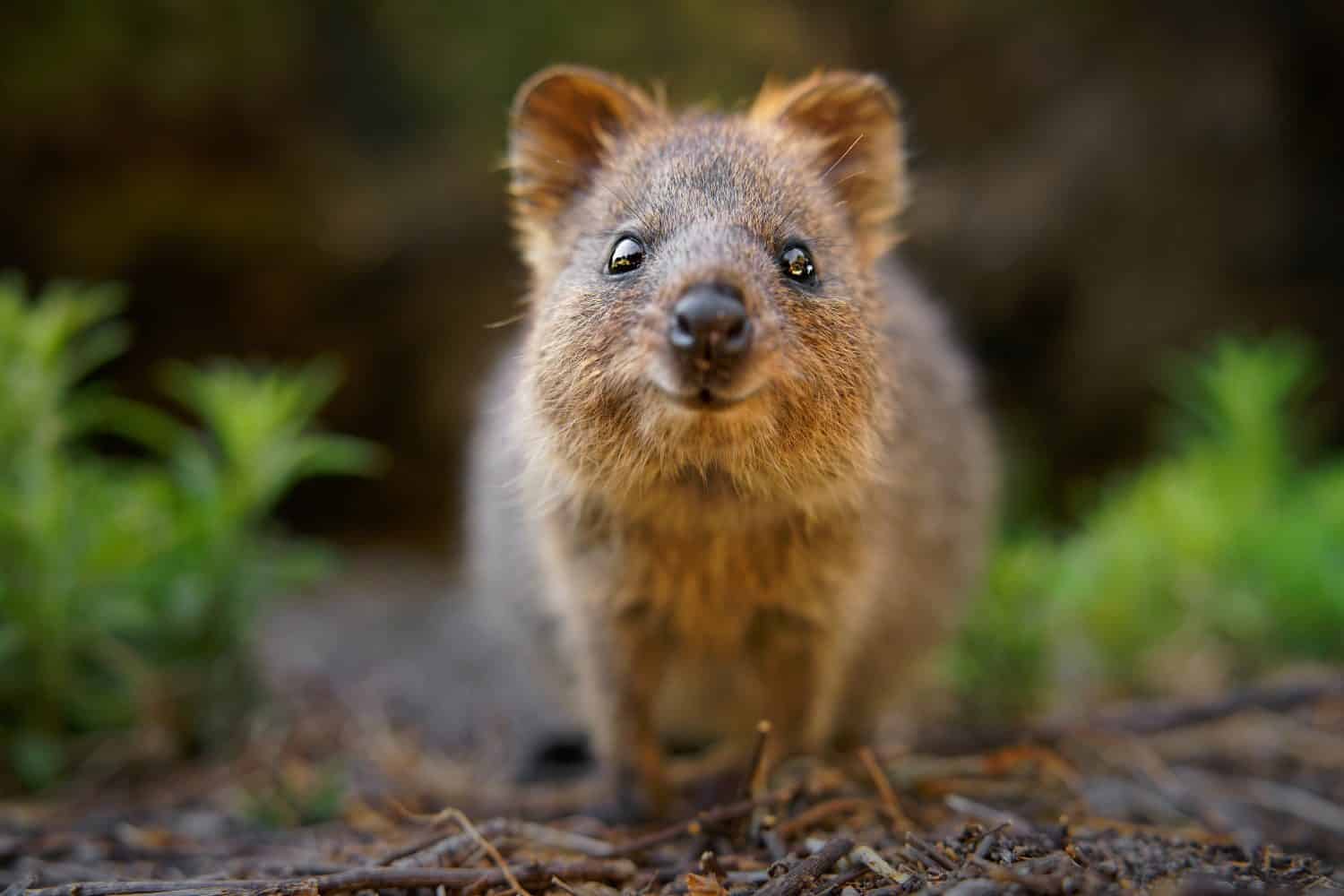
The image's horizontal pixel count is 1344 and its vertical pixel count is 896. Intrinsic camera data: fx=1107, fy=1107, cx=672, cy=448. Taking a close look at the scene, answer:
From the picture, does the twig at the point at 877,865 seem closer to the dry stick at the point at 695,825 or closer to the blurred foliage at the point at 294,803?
the dry stick at the point at 695,825

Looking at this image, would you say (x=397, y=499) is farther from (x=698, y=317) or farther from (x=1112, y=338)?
(x=698, y=317)

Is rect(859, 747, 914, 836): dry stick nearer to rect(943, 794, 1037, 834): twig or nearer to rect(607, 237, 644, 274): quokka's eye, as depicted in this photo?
rect(943, 794, 1037, 834): twig

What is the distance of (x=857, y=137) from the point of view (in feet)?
14.5

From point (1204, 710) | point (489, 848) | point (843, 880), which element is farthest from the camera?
point (1204, 710)

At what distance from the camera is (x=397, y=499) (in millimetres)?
10445

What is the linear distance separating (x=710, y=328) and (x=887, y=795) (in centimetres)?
196

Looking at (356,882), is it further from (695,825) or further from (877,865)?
(877,865)

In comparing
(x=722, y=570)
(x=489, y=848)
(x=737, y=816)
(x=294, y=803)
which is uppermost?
(x=722, y=570)

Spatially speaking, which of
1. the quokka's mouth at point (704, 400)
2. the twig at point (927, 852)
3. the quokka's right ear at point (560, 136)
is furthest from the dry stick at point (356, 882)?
the quokka's right ear at point (560, 136)

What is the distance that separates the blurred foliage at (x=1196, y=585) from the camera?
19.3 feet

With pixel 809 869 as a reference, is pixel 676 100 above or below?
above

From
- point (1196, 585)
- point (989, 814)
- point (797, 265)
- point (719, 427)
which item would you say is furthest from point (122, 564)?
point (1196, 585)

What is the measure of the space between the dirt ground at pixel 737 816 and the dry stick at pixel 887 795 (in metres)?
0.01

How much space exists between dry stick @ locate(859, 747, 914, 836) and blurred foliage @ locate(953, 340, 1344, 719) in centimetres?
192
